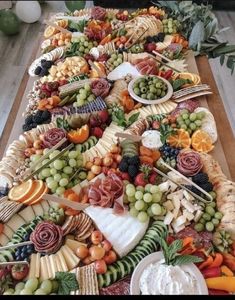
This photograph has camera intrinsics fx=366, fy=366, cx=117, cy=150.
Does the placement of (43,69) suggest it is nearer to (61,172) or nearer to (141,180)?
(61,172)

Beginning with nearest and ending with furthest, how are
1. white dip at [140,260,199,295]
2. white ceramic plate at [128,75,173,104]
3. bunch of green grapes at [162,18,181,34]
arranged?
white dip at [140,260,199,295]
white ceramic plate at [128,75,173,104]
bunch of green grapes at [162,18,181,34]

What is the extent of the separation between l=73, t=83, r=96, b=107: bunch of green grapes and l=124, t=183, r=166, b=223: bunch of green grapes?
0.69 metres

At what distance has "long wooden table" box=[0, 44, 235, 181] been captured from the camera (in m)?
1.73

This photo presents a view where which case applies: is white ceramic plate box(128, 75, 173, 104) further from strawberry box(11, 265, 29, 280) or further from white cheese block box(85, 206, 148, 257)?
strawberry box(11, 265, 29, 280)

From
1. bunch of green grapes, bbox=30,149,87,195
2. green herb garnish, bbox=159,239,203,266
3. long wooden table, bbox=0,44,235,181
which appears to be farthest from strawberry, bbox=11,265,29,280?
long wooden table, bbox=0,44,235,181

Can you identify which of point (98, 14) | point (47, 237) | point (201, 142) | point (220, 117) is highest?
point (98, 14)

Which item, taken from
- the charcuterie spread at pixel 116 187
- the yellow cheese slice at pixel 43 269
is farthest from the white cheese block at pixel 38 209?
the yellow cheese slice at pixel 43 269

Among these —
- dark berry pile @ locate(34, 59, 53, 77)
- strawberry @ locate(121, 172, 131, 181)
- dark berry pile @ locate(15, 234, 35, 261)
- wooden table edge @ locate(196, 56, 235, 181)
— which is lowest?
wooden table edge @ locate(196, 56, 235, 181)

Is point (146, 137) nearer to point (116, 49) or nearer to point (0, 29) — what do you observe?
point (116, 49)

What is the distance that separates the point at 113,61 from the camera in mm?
2266

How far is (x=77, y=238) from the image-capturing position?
137 cm

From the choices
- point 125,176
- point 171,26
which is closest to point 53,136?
point 125,176

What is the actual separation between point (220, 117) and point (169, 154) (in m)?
0.52
